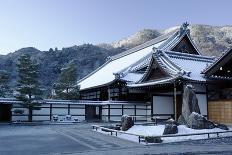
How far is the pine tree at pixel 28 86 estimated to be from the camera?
32031mm

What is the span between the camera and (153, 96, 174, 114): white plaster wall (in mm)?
33156

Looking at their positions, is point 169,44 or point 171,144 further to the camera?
point 169,44

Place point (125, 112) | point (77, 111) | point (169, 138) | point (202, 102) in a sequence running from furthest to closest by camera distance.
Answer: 1. point (125, 112)
2. point (77, 111)
3. point (202, 102)
4. point (169, 138)

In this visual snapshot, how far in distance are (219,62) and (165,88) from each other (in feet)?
22.9

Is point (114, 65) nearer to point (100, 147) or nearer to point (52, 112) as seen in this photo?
point (52, 112)

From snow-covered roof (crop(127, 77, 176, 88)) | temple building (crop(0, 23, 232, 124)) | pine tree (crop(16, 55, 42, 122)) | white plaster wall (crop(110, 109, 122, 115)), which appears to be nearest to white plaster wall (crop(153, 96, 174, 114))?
temple building (crop(0, 23, 232, 124))

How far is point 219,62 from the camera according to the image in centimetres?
2686

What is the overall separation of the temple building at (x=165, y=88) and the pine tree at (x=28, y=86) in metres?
1.71

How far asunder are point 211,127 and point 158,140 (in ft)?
19.3

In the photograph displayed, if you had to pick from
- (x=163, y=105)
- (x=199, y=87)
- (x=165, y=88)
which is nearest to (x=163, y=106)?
(x=163, y=105)

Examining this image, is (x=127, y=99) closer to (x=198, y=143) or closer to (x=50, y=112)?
(x=50, y=112)

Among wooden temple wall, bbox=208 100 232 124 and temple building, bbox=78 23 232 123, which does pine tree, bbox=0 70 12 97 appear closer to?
temple building, bbox=78 23 232 123

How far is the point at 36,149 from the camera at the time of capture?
14914mm

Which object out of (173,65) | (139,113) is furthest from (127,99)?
(173,65)
